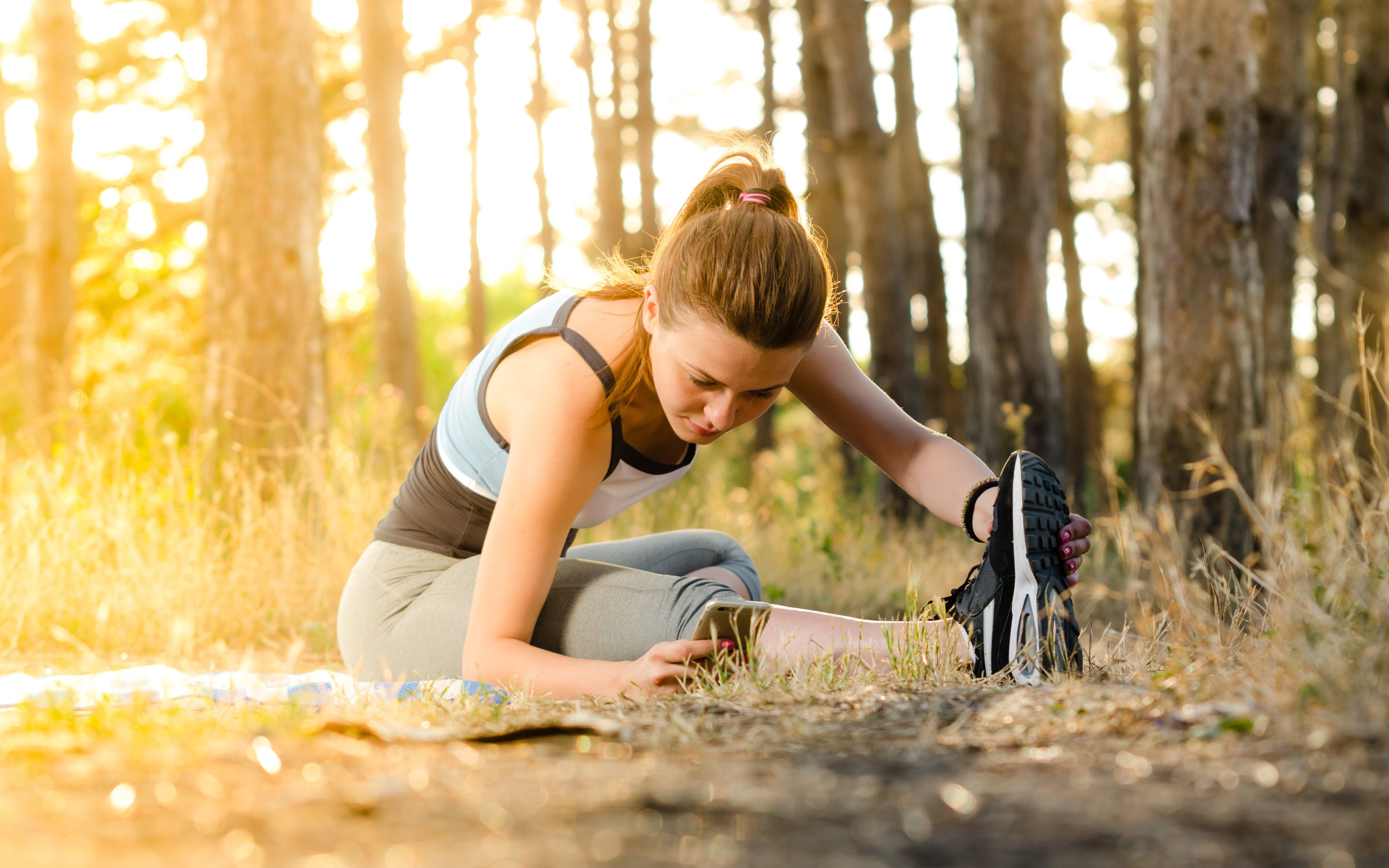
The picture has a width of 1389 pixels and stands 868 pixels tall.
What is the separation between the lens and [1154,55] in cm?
516

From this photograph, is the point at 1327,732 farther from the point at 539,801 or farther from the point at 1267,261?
the point at 1267,261

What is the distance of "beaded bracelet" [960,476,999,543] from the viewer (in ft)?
9.30

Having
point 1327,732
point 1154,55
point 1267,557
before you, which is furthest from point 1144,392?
point 1327,732

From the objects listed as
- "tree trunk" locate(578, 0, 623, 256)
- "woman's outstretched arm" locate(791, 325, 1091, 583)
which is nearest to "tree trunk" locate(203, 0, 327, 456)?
"woman's outstretched arm" locate(791, 325, 1091, 583)

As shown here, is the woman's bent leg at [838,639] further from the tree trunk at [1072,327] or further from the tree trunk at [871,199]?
the tree trunk at [1072,327]

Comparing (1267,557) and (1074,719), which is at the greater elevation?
(1267,557)

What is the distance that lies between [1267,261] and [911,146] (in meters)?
4.39

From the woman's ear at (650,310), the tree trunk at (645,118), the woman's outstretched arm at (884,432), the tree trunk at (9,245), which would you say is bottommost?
the woman's outstretched arm at (884,432)

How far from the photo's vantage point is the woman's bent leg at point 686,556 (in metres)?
3.40

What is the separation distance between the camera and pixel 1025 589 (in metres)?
2.40

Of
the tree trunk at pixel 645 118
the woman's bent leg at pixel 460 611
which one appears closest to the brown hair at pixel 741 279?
the woman's bent leg at pixel 460 611

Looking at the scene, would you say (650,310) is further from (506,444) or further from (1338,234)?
(1338,234)

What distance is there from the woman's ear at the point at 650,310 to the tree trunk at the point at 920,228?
342 inches

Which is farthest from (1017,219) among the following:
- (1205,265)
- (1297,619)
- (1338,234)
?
(1338,234)
